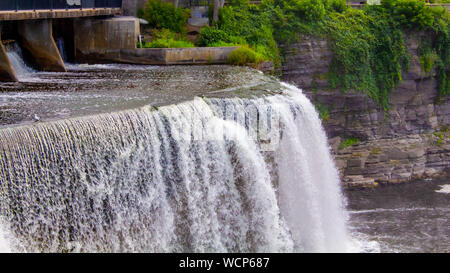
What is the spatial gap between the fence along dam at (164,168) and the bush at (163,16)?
6.35 metres

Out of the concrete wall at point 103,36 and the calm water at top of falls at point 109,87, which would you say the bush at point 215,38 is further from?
the concrete wall at point 103,36

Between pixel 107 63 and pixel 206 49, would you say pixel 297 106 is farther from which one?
pixel 107 63

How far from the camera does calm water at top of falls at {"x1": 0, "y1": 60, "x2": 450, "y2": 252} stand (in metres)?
12.1

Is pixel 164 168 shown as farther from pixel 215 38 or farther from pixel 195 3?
pixel 195 3

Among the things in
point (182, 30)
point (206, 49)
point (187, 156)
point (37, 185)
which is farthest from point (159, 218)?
point (182, 30)

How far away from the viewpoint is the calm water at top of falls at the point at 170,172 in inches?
475

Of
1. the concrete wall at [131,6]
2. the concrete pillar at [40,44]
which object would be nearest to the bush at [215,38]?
the concrete wall at [131,6]

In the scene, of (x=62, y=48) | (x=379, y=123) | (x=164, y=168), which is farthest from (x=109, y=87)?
(x=379, y=123)

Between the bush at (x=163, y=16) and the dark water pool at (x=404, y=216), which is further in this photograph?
the bush at (x=163, y=16)

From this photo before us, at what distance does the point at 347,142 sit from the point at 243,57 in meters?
5.66

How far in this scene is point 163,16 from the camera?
2614cm

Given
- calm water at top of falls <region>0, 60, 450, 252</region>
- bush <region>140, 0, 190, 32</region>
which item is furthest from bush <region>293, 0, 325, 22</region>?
calm water at top of falls <region>0, 60, 450, 252</region>

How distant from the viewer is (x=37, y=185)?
11.8m
